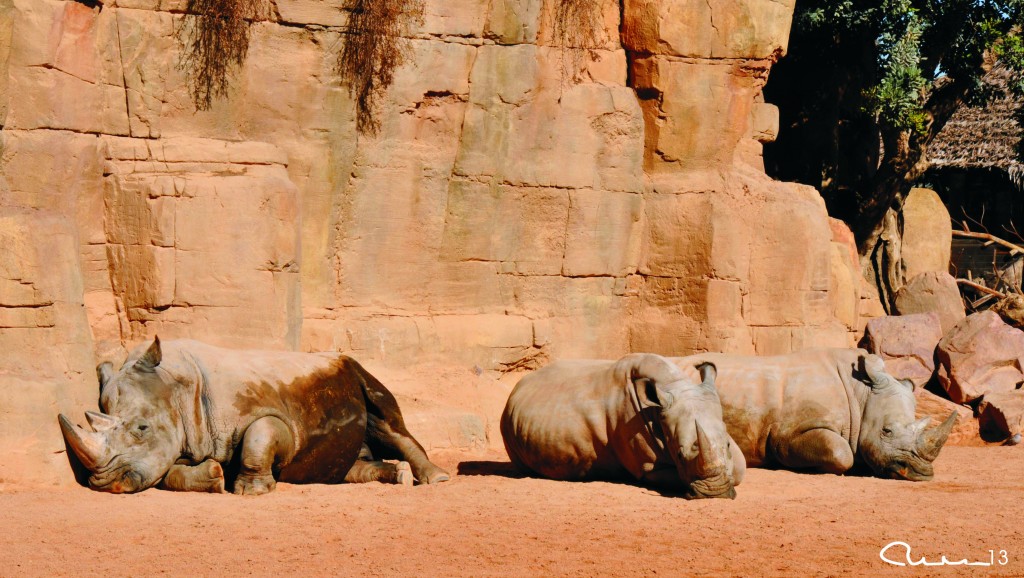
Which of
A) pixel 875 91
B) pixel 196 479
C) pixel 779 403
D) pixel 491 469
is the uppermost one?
pixel 875 91

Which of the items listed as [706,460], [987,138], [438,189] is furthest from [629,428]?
[987,138]

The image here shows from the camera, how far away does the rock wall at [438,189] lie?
1092 centimetres

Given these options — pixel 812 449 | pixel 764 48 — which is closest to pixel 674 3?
pixel 764 48

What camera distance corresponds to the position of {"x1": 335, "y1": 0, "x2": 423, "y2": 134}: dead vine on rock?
478 inches

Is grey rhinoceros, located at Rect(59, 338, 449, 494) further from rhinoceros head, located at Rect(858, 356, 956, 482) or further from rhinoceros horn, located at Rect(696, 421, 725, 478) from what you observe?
rhinoceros head, located at Rect(858, 356, 956, 482)

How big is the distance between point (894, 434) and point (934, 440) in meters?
0.29

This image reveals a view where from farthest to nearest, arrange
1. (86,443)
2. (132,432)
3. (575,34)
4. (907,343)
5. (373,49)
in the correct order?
(907,343)
(575,34)
(373,49)
(132,432)
(86,443)

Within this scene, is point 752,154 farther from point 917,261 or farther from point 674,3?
point 917,261

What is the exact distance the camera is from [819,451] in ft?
33.2

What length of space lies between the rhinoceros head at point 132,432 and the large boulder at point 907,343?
857cm

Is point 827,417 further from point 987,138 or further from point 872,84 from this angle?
point 987,138

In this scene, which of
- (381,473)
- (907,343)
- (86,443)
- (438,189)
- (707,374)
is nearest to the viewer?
(86,443)

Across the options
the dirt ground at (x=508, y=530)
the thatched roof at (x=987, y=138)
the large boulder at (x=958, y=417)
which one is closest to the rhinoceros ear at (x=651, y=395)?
the dirt ground at (x=508, y=530)
